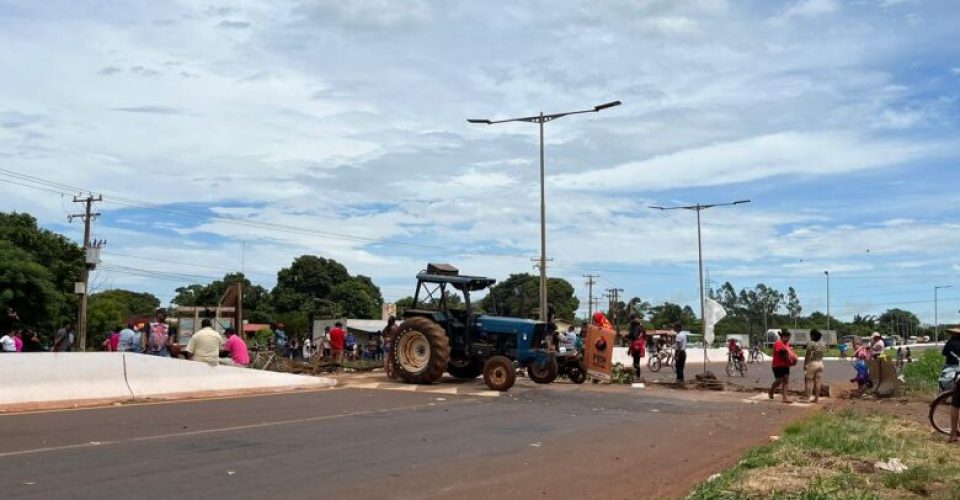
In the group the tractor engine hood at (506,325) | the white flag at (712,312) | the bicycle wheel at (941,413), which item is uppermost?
the white flag at (712,312)

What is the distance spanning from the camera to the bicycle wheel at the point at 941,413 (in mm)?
12141

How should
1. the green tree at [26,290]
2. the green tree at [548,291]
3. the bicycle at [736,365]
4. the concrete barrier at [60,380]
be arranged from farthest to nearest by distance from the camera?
1. the green tree at [548,291]
2. the green tree at [26,290]
3. the bicycle at [736,365]
4. the concrete barrier at [60,380]

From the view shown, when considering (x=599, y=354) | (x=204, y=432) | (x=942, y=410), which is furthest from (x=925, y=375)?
(x=204, y=432)

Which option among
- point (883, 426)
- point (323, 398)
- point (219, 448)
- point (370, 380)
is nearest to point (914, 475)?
point (883, 426)

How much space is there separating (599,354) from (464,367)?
3.59 m

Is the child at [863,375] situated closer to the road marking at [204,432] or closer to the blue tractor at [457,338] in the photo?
the blue tractor at [457,338]

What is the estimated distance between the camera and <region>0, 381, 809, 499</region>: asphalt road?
8.10 metres

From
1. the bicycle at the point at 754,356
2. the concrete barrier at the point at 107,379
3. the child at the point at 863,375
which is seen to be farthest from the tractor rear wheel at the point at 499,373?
the bicycle at the point at 754,356

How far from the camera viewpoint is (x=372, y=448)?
10523 mm

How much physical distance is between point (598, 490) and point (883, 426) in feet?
22.0

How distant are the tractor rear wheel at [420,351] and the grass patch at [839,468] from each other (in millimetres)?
9618

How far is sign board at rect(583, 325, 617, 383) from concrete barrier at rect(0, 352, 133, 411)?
1138 centimetres

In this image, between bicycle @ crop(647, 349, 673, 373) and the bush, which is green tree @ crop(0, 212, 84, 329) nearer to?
bicycle @ crop(647, 349, 673, 373)

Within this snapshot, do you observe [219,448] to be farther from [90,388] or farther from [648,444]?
[90,388]
